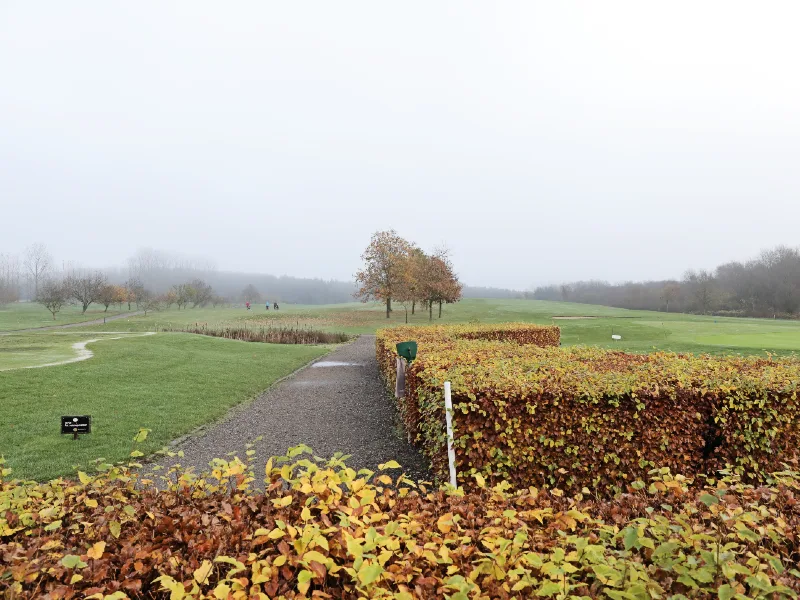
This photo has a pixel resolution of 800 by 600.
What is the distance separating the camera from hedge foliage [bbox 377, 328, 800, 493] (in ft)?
17.8

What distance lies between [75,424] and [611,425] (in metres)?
8.02

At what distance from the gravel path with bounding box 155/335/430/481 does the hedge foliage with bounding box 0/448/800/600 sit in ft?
13.1

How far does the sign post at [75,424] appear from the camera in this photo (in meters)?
7.08

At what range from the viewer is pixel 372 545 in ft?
6.50

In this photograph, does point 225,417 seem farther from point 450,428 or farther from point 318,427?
point 450,428

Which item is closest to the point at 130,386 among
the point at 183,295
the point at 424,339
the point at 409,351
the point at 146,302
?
the point at 424,339

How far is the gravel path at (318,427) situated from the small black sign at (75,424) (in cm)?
140

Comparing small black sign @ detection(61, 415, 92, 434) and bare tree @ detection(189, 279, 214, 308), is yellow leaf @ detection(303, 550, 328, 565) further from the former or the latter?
bare tree @ detection(189, 279, 214, 308)

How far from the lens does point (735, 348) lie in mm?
17859

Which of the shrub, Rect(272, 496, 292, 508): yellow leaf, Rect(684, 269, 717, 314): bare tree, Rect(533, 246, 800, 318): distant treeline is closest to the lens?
Rect(272, 496, 292, 508): yellow leaf

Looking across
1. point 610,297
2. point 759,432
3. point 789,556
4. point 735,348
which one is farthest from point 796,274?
point 789,556

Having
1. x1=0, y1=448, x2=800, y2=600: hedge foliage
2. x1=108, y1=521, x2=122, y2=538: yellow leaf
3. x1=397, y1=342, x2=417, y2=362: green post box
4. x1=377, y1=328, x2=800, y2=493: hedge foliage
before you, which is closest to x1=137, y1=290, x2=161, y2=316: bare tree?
x1=397, y1=342, x2=417, y2=362: green post box

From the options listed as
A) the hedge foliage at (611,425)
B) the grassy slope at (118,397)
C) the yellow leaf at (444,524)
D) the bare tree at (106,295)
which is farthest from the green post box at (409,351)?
the bare tree at (106,295)

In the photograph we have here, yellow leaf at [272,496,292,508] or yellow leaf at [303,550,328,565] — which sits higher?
yellow leaf at [303,550,328,565]
